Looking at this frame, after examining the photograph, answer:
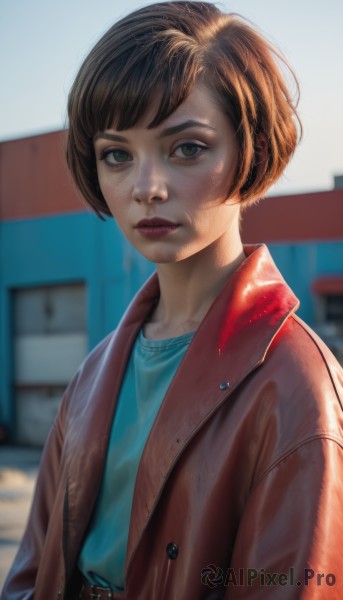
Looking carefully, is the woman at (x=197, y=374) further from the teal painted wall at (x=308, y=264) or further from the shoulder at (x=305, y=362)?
the teal painted wall at (x=308, y=264)

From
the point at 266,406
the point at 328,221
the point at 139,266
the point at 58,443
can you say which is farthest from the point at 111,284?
the point at 266,406

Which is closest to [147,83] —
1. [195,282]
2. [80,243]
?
[195,282]

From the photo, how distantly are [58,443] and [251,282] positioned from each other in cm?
76

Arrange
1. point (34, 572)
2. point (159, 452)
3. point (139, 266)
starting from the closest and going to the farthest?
point (159, 452) → point (34, 572) → point (139, 266)

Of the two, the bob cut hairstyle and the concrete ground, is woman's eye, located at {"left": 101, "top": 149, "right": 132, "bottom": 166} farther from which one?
the concrete ground

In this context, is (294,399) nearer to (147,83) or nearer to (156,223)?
(156,223)

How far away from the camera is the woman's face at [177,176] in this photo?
61.2 inches

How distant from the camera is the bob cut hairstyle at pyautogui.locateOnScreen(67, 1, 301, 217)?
1.55 meters

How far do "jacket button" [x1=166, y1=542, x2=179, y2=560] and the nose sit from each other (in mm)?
657

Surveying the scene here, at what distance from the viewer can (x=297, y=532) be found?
1338 mm

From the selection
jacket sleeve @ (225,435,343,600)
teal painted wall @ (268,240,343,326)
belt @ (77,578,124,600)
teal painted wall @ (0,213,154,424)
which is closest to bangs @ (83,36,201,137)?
jacket sleeve @ (225,435,343,600)

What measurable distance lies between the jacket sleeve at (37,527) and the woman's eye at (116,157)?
726mm

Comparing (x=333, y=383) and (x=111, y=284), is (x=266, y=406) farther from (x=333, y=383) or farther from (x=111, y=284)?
(x=111, y=284)

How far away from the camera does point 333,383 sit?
57.2 inches
